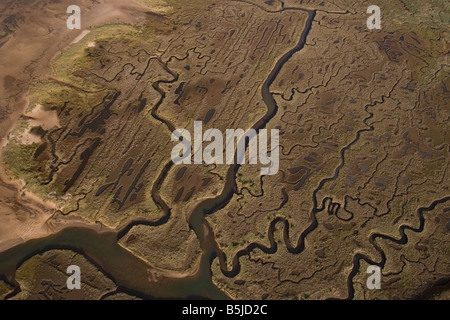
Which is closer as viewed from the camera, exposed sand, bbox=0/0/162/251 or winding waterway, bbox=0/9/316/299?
winding waterway, bbox=0/9/316/299

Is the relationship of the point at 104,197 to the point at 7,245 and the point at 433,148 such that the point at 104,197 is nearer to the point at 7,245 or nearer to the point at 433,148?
the point at 7,245

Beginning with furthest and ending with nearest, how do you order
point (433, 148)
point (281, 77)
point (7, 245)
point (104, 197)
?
point (281, 77) < point (433, 148) < point (104, 197) < point (7, 245)

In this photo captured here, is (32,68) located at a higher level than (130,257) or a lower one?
higher

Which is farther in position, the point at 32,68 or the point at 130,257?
the point at 32,68

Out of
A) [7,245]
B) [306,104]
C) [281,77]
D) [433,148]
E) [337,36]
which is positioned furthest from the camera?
[337,36]

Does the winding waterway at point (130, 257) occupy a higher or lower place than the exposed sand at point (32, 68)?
lower

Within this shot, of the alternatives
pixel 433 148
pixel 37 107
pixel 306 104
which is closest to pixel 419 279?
pixel 433 148

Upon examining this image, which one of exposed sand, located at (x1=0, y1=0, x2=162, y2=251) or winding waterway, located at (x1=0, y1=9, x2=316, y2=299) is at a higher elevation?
exposed sand, located at (x1=0, y1=0, x2=162, y2=251)

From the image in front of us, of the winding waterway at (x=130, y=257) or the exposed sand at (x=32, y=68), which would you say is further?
the exposed sand at (x=32, y=68)
